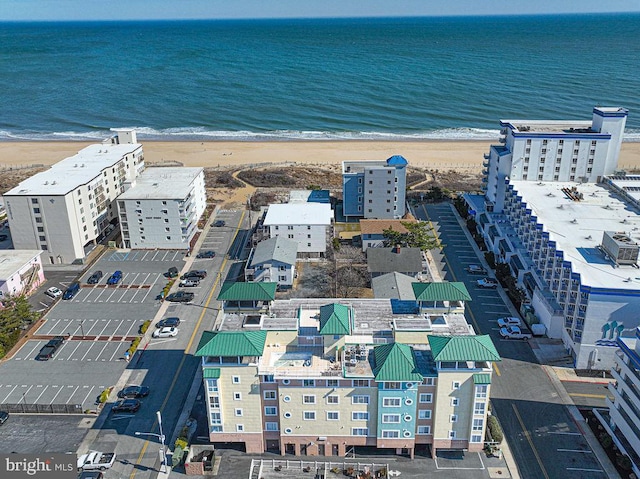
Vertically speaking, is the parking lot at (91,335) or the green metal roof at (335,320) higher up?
the green metal roof at (335,320)

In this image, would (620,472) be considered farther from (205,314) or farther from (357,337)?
(205,314)

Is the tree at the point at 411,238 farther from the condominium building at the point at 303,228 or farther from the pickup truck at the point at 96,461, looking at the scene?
the pickup truck at the point at 96,461

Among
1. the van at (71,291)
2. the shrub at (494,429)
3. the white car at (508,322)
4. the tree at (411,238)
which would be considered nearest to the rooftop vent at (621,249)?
the white car at (508,322)

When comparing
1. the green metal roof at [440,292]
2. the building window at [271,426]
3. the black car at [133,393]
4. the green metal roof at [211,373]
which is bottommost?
the black car at [133,393]

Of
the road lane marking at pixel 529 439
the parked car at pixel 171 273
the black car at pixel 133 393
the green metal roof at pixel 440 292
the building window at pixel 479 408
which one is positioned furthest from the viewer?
the parked car at pixel 171 273

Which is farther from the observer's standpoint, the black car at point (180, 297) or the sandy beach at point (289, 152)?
the sandy beach at point (289, 152)

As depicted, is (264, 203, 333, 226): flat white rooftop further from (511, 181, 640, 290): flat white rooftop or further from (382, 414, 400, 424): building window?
(382, 414, 400, 424): building window

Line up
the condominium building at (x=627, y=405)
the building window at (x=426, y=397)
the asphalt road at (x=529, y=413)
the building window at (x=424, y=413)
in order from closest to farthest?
the condominium building at (x=627, y=405), the building window at (x=426, y=397), the building window at (x=424, y=413), the asphalt road at (x=529, y=413)
